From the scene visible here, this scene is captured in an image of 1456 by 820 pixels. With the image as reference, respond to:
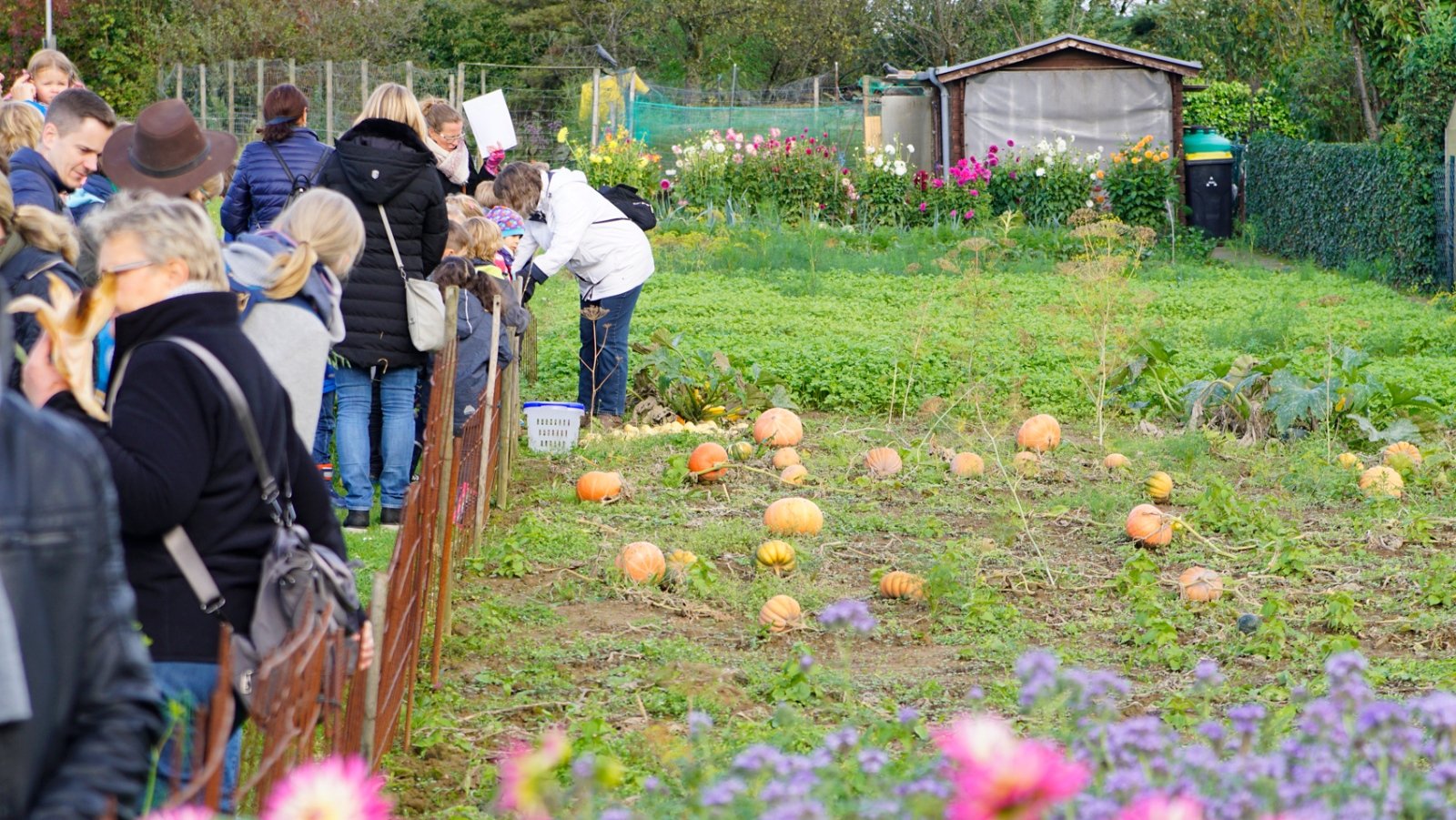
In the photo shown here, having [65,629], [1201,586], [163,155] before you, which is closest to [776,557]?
[1201,586]

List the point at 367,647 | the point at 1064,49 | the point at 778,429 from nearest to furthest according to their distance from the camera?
the point at 367,647, the point at 778,429, the point at 1064,49

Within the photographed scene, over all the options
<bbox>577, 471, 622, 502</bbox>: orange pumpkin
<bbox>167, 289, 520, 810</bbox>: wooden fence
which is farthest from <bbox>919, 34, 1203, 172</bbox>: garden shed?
<bbox>167, 289, 520, 810</bbox>: wooden fence

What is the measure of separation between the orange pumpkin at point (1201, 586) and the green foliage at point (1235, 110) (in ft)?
63.7

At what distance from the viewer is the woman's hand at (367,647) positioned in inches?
123

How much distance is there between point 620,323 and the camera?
8492 millimetres

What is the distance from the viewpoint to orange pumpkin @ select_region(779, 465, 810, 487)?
23.6 feet

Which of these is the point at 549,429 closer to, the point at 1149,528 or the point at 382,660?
the point at 1149,528

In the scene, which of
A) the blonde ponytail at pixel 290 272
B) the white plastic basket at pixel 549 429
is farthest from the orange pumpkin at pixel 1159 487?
the blonde ponytail at pixel 290 272

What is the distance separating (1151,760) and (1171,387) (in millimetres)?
7260

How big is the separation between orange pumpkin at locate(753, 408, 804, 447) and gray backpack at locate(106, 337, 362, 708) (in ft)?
16.2

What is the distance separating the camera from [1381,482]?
22.6 ft

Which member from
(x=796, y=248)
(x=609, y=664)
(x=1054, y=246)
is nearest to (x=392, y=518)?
(x=609, y=664)

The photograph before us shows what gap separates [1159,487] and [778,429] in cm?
201

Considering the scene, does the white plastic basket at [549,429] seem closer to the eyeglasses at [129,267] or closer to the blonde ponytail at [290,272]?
the blonde ponytail at [290,272]
